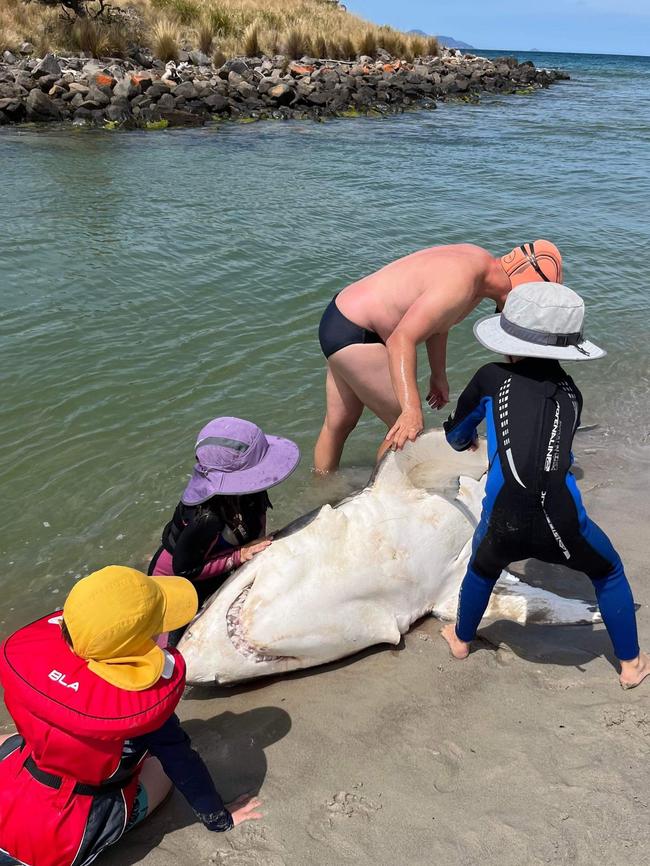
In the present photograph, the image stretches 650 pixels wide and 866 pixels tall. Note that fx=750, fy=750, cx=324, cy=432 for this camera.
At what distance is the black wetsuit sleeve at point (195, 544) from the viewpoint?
2991 mm

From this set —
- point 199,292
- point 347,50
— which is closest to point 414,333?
point 199,292

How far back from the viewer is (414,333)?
3402 millimetres

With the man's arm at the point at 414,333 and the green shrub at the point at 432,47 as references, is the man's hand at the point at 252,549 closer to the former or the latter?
the man's arm at the point at 414,333

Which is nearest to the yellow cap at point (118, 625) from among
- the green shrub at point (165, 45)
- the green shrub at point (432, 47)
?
the green shrub at point (165, 45)

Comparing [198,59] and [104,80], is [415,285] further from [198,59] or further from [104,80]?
[198,59]

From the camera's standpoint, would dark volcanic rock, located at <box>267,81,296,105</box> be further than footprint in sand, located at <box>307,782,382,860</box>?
Yes

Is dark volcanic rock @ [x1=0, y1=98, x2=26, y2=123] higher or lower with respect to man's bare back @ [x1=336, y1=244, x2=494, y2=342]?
higher

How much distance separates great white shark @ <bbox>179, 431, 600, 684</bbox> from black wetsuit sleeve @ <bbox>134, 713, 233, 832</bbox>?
50 cm

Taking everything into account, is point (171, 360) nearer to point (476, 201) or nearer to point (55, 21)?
point (476, 201)

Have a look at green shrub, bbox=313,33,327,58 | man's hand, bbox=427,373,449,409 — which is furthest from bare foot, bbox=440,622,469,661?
green shrub, bbox=313,33,327,58

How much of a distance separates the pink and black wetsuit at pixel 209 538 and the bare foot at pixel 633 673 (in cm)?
160

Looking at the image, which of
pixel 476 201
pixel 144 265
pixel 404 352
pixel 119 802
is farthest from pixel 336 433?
pixel 476 201

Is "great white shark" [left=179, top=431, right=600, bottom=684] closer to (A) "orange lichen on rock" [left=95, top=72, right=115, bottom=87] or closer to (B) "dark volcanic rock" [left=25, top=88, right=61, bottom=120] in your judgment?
(B) "dark volcanic rock" [left=25, top=88, right=61, bottom=120]

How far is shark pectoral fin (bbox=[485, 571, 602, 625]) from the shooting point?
3314 millimetres
